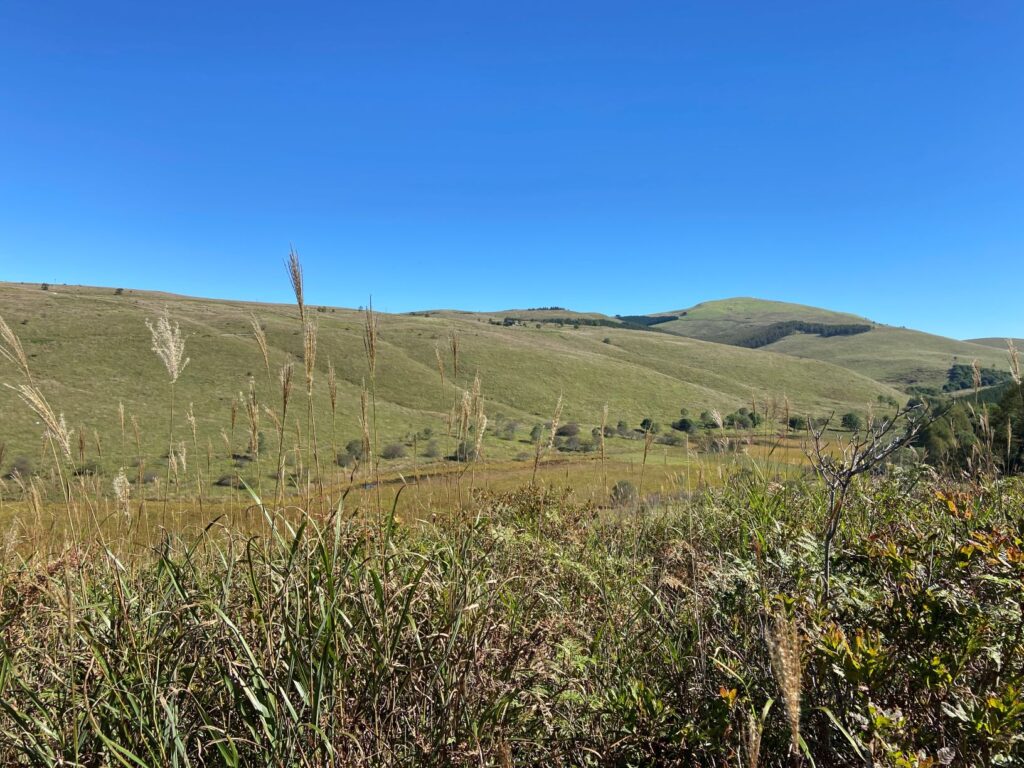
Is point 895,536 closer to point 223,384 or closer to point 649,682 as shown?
point 649,682

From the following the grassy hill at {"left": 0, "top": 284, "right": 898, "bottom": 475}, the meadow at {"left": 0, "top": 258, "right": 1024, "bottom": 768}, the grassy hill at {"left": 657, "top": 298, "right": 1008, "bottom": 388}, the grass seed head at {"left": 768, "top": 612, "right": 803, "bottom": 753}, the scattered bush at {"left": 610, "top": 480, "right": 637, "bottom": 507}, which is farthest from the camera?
the grassy hill at {"left": 657, "top": 298, "right": 1008, "bottom": 388}

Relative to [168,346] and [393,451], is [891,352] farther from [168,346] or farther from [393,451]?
[168,346]

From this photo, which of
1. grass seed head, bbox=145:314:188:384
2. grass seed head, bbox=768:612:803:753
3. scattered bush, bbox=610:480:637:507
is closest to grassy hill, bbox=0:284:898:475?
scattered bush, bbox=610:480:637:507

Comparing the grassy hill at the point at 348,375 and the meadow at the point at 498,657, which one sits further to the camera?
the grassy hill at the point at 348,375

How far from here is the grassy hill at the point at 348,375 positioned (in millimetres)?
40500

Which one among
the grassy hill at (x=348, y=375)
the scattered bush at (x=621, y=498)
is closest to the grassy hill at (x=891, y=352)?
the grassy hill at (x=348, y=375)

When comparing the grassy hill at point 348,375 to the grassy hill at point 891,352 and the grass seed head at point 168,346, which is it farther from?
the grassy hill at point 891,352

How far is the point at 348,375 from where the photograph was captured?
60.2 metres

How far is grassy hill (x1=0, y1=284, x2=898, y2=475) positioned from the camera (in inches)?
1594

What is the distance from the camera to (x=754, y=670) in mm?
2107

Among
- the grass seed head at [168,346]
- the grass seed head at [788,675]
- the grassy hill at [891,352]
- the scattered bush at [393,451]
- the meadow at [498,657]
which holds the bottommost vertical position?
the scattered bush at [393,451]

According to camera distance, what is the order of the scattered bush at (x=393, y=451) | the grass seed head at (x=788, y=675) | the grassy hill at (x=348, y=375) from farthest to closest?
the grassy hill at (x=348, y=375) → the scattered bush at (x=393, y=451) → the grass seed head at (x=788, y=675)

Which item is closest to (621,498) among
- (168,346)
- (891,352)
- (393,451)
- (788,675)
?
(168,346)

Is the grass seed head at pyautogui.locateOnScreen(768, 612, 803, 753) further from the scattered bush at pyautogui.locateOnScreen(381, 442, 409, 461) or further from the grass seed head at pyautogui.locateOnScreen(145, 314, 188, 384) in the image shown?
the scattered bush at pyautogui.locateOnScreen(381, 442, 409, 461)
